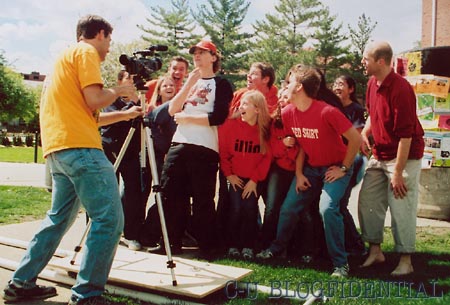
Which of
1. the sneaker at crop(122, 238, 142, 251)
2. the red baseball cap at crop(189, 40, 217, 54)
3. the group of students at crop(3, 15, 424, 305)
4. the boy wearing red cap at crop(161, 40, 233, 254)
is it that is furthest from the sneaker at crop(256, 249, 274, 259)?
the red baseball cap at crop(189, 40, 217, 54)

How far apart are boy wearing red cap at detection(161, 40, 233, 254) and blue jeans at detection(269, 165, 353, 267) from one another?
727 mm

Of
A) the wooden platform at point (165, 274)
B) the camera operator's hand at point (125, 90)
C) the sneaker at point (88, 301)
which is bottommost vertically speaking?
the sneaker at point (88, 301)

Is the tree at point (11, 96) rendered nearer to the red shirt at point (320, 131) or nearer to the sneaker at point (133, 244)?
the sneaker at point (133, 244)

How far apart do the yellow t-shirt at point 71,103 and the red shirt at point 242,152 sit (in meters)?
1.84

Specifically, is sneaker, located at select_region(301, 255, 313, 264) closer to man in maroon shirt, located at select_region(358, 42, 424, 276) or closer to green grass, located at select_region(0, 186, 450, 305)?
green grass, located at select_region(0, 186, 450, 305)

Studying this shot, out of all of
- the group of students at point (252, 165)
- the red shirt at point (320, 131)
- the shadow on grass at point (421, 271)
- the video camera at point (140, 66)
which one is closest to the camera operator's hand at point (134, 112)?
the video camera at point (140, 66)

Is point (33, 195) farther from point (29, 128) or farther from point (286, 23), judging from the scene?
point (29, 128)

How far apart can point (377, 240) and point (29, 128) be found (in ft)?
221

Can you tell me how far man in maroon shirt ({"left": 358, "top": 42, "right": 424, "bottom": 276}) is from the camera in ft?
14.3

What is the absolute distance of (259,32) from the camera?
4669 cm

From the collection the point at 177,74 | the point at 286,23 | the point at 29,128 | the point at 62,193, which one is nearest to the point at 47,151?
the point at 62,193

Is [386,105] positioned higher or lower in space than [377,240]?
higher

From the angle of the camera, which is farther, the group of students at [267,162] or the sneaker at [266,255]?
the sneaker at [266,255]

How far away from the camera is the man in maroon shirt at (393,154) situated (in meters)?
4.36
